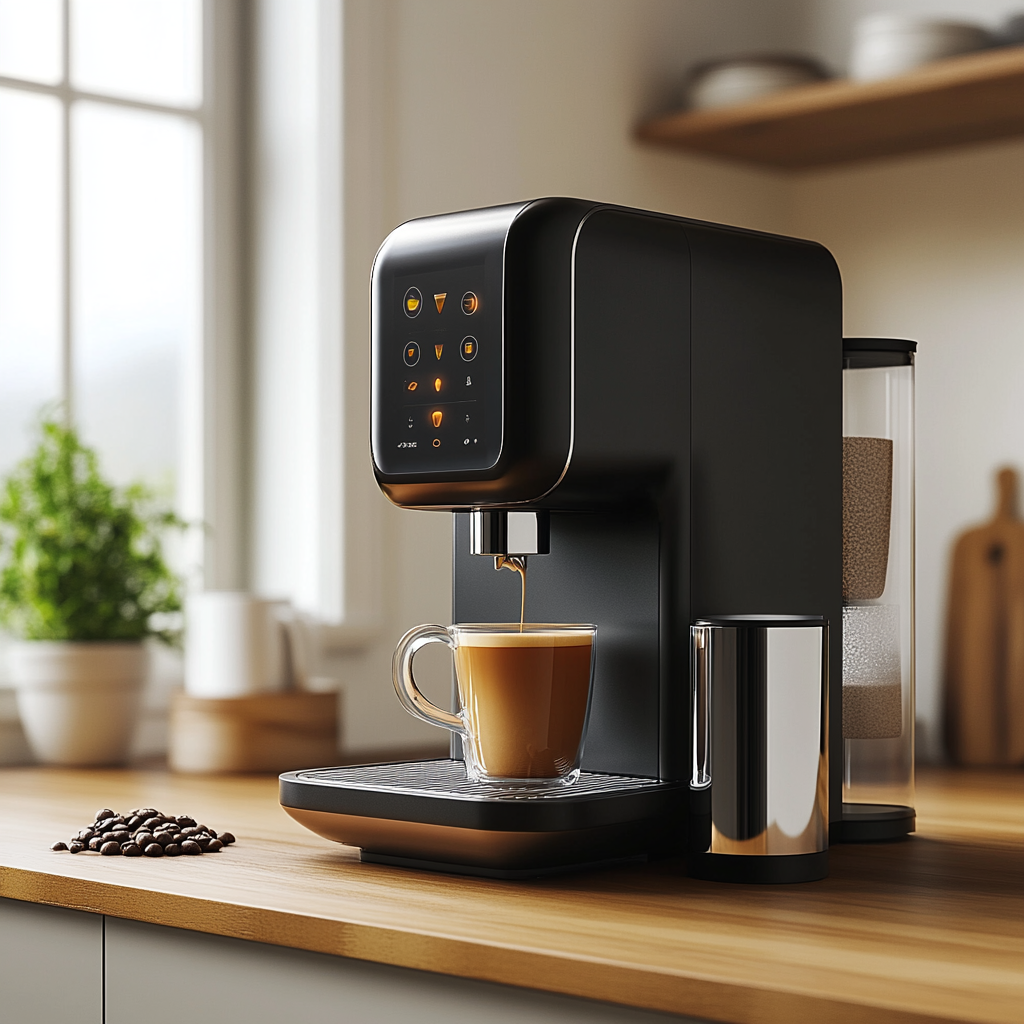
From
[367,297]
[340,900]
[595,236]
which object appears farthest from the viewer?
[367,297]

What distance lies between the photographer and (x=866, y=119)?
2010mm

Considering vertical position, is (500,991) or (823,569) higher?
(823,569)

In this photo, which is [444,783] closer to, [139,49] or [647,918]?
[647,918]

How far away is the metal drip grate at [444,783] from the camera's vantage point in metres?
0.95

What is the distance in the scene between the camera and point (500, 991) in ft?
2.53

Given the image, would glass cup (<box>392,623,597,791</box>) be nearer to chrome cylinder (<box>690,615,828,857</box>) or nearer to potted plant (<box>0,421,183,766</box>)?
chrome cylinder (<box>690,615,828,857</box>)

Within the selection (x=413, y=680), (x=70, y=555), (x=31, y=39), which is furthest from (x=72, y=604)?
(x=413, y=680)

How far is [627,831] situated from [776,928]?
0.17 meters

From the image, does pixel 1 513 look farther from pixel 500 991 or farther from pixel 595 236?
pixel 500 991

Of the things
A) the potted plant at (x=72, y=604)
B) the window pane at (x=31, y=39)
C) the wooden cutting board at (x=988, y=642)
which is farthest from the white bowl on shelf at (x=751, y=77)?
the potted plant at (x=72, y=604)

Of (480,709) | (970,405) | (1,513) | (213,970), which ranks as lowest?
(213,970)

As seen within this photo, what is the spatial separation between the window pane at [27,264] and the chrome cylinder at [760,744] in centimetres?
110

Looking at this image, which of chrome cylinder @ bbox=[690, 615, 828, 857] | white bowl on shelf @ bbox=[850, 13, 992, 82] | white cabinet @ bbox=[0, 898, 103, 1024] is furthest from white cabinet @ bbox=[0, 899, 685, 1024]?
white bowl on shelf @ bbox=[850, 13, 992, 82]

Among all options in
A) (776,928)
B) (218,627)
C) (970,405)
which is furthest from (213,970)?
(970,405)
